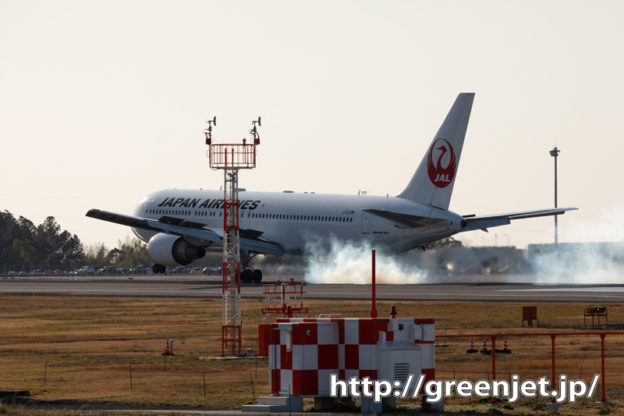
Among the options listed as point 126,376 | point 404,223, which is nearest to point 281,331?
point 126,376

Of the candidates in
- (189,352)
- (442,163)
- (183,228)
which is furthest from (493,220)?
(189,352)

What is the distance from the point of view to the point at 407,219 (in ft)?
279

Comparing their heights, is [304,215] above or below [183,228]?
above

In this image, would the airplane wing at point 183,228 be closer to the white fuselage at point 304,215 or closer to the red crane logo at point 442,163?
the white fuselage at point 304,215

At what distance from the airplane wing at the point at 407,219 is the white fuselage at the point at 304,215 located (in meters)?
0.29

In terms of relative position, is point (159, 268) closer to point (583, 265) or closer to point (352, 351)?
point (583, 265)

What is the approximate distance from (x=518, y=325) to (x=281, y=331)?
26.3 metres

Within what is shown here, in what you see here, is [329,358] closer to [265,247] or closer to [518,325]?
[518,325]

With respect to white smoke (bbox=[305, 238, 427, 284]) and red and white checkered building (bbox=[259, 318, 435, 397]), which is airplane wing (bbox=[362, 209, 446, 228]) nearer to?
white smoke (bbox=[305, 238, 427, 284])

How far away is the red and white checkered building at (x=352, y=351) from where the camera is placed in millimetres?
23812

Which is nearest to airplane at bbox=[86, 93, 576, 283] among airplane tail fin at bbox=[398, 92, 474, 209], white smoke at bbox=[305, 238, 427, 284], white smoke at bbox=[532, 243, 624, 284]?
airplane tail fin at bbox=[398, 92, 474, 209]

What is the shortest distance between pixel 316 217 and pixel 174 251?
10863mm

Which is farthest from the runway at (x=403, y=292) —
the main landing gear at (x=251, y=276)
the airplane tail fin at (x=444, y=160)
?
the airplane tail fin at (x=444, y=160)

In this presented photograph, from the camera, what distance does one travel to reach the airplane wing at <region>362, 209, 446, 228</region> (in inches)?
3319
